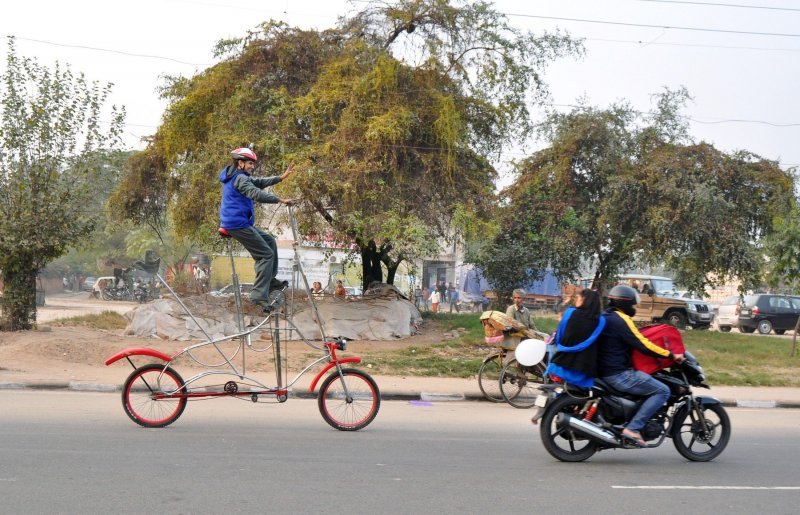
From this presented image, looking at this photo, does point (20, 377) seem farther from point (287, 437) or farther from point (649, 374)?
point (649, 374)

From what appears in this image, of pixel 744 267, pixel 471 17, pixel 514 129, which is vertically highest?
pixel 471 17

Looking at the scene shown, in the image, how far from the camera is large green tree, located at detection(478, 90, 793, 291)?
902 inches

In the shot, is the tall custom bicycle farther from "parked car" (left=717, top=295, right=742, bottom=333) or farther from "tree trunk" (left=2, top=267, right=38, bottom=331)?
"parked car" (left=717, top=295, right=742, bottom=333)

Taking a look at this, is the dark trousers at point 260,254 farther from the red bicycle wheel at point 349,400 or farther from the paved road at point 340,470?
the paved road at point 340,470

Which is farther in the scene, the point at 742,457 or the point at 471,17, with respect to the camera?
the point at 471,17

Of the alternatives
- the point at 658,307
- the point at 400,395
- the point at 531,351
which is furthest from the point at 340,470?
the point at 658,307

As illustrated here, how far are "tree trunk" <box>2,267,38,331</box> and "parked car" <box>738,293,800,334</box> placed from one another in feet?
90.6

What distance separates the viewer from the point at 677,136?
80.3 ft

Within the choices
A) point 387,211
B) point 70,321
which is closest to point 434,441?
point 387,211

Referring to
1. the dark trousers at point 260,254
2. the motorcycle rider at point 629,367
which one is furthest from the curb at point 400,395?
the motorcycle rider at point 629,367

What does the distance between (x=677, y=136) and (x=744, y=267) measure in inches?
178

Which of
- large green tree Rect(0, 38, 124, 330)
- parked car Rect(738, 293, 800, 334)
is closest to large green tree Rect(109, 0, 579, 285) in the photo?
large green tree Rect(0, 38, 124, 330)

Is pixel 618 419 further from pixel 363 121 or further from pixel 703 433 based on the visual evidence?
pixel 363 121

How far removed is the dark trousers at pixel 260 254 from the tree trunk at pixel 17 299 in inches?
431
